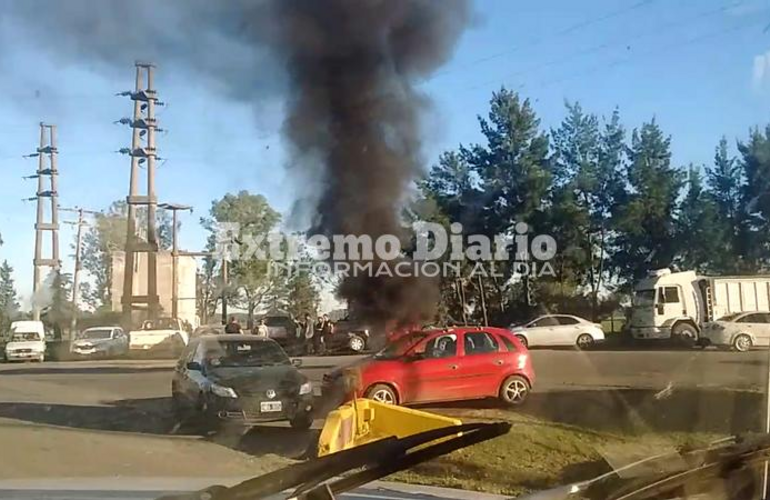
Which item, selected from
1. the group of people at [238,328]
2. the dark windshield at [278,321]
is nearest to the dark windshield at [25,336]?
the dark windshield at [278,321]

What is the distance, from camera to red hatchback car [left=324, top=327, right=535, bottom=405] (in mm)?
6539

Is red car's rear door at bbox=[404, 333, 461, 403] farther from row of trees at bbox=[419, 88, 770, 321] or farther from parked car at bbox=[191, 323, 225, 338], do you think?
parked car at bbox=[191, 323, 225, 338]

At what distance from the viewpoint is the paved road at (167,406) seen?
4875 mm

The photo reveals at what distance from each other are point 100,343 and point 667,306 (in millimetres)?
9322

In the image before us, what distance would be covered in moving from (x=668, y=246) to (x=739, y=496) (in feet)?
25.3

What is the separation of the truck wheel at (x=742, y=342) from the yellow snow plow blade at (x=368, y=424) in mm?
7307

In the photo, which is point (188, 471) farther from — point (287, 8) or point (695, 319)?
point (695, 319)

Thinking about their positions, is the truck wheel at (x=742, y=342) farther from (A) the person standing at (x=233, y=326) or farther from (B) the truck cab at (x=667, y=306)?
(A) the person standing at (x=233, y=326)

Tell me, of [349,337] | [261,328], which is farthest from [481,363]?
[261,328]

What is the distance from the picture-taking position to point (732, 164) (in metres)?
6.38

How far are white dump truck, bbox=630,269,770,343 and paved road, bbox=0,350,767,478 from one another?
1.31 ft

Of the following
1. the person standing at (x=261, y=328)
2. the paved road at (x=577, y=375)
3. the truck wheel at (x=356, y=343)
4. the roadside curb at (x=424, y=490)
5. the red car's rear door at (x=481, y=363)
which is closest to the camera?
the roadside curb at (x=424, y=490)

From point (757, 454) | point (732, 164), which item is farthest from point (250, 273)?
point (757, 454)

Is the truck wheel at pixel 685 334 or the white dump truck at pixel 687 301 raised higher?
the white dump truck at pixel 687 301
